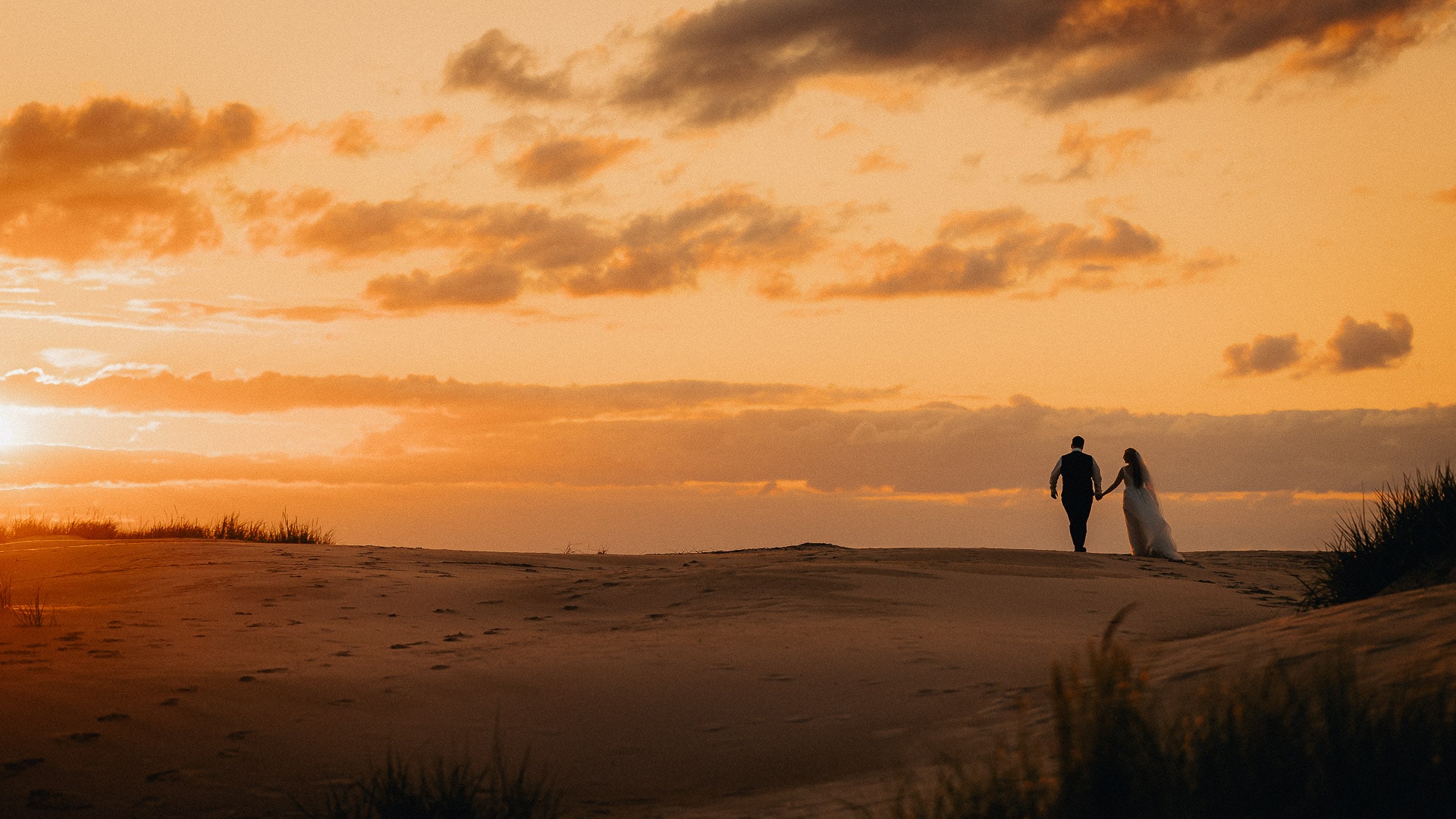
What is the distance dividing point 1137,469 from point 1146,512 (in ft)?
2.28

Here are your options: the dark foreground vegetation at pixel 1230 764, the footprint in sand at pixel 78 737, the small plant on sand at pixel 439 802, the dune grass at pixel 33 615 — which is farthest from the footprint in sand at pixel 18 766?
the dark foreground vegetation at pixel 1230 764

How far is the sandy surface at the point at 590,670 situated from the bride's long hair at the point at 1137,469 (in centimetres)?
468

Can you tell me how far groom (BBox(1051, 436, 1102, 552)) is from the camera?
17859 millimetres

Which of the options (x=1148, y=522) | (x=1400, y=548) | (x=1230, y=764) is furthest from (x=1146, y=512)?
(x=1230, y=764)

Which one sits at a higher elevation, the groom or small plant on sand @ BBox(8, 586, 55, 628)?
the groom

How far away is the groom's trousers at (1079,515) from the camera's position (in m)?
18.0

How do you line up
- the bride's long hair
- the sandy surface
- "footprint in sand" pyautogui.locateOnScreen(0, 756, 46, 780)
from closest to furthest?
"footprint in sand" pyautogui.locateOnScreen(0, 756, 46, 780)
the sandy surface
the bride's long hair

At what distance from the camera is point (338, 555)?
14.8 metres

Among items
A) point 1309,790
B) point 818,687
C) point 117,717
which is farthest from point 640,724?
point 1309,790

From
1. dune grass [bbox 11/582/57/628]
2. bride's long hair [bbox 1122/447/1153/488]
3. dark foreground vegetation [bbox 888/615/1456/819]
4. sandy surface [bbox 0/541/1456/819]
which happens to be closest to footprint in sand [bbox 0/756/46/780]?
sandy surface [bbox 0/541/1456/819]

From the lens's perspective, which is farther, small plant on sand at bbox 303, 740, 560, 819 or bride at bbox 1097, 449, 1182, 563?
bride at bbox 1097, 449, 1182, 563

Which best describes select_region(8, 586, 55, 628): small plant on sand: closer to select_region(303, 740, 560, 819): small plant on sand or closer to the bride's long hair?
select_region(303, 740, 560, 819): small plant on sand

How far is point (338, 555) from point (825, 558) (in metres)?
6.52

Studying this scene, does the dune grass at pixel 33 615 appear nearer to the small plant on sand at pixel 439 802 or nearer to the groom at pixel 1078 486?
the small plant on sand at pixel 439 802
